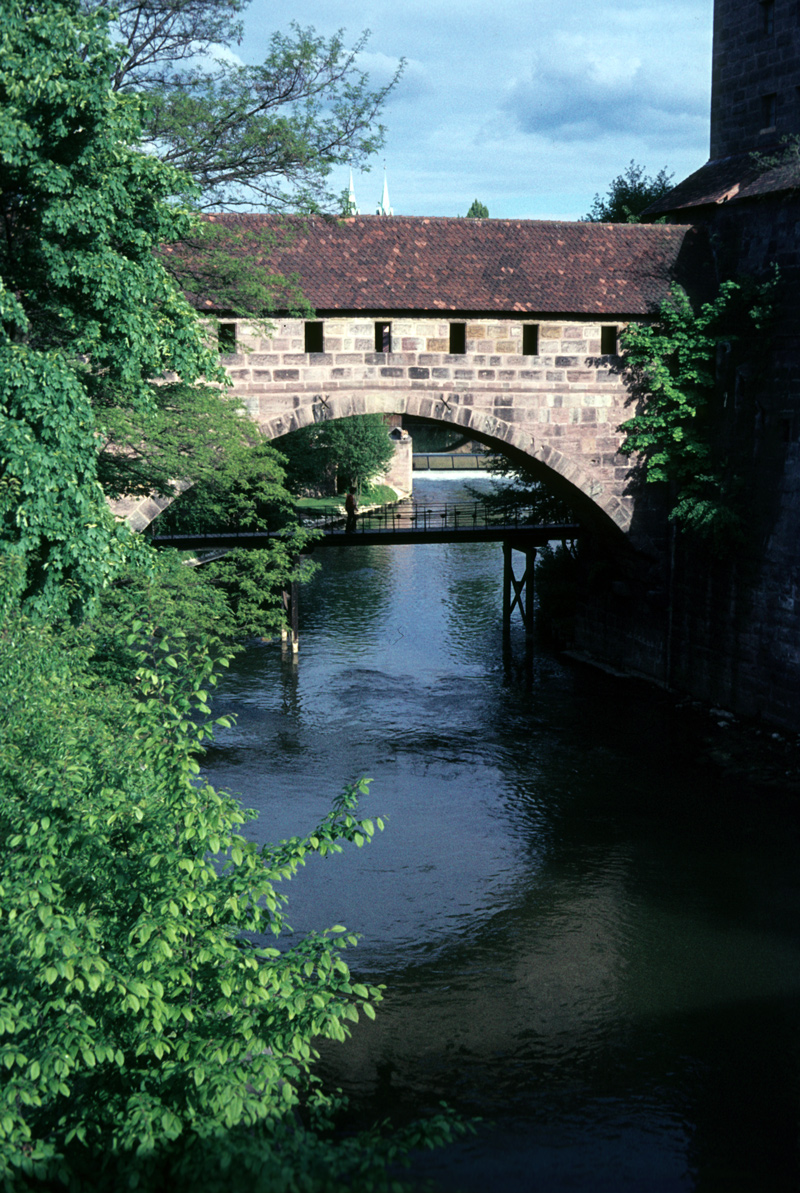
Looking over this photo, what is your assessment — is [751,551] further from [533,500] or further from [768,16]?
[768,16]

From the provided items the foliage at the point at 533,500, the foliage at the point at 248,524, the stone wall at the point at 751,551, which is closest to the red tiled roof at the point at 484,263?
the stone wall at the point at 751,551

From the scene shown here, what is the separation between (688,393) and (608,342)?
1.85 metres

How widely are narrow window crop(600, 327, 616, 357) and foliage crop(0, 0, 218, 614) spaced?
1103 centimetres

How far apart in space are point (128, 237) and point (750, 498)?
41.0 feet

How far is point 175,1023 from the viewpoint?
6344 mm

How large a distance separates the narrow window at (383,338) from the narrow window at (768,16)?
29.3 feet

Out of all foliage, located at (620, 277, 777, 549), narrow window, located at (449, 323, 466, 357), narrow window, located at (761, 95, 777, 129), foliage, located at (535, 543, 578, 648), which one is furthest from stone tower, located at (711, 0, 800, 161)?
foliage, located at (535, 543, 578, 648)

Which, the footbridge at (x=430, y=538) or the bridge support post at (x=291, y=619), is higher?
the footbridge at (x=430, y=538)

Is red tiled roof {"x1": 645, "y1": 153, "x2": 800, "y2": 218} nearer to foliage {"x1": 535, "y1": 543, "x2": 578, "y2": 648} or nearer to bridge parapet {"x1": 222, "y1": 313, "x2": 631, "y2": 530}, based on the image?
bridge parapet {"x1": 222, "y1": 313, "x2": 631, "y2": 530}

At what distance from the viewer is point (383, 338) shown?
68.8ft

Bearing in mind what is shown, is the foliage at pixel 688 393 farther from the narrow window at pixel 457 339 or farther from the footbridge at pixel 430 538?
the footbridge at pixel 430 538

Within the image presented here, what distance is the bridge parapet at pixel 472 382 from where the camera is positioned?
19.8m

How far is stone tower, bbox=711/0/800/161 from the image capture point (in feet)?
65.4

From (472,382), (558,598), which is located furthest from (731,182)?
(558,598)
